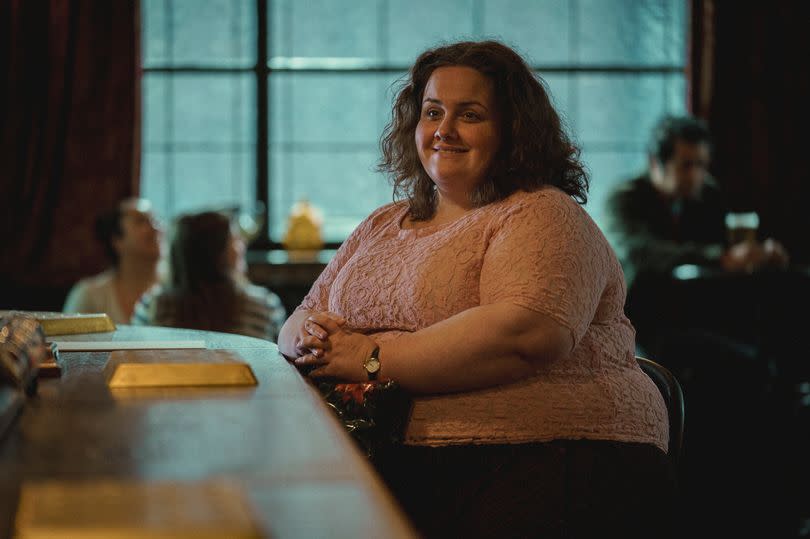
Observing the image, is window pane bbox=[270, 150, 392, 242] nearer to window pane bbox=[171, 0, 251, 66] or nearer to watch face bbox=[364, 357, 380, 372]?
window pane bbox=[171, 0, 251, 66]

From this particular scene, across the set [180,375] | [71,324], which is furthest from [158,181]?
[180,375]

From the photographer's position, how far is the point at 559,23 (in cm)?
552

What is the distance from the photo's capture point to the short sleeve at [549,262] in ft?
5.60

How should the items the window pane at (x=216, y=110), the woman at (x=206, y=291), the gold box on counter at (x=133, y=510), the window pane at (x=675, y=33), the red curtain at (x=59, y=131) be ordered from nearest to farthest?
1. the gold box on counter at (x=133, y=510)
2. the woman at (x=206, y=291)
3. the red curtain at (x=59, y=131)
4. the window pane at (x=216, y=110)
5. the window pane at (x=675, y=33)

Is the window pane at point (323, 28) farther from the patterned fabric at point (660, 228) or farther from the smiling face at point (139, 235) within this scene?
the patterned fabric at point (660, 228)

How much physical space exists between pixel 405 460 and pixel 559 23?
4.17 meters

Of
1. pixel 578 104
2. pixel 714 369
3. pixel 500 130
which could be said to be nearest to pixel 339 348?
pixel 500 130

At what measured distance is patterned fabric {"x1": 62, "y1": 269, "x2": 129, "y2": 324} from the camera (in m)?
4.29

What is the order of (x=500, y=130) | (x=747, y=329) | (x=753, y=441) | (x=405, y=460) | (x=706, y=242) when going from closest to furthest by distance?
(x=405, y=460) < (x=500, y=130) < (x=753, y=441) < (x=706, y=242) < (x=747, y=329)

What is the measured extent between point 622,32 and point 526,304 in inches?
166

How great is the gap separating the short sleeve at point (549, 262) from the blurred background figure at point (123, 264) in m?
2.78

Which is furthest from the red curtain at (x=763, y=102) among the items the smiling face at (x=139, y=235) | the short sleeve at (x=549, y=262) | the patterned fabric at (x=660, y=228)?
the short sleeve at (x=549, y=262)

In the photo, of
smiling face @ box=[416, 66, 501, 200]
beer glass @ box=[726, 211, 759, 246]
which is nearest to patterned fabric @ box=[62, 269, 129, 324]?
beer glass @ box=[726, 211, 759, 246]

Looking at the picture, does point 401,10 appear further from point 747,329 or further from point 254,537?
point 254,537
